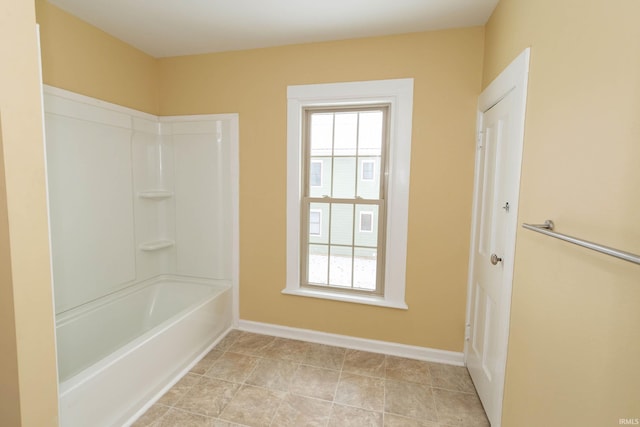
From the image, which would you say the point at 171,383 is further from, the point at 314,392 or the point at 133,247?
the point at 133,247

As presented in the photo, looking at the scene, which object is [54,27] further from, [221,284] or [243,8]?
[221,284]

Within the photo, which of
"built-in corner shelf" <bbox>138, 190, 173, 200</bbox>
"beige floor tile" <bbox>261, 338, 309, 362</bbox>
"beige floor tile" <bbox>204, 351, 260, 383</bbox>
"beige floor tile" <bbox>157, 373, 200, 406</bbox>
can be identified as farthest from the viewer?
"built-in corner shelf" <bbox>138, 190, 173, 200</bbox>

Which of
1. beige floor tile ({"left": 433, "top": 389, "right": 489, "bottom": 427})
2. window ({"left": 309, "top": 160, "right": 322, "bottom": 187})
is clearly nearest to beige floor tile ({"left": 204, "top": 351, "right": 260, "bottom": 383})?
beige floor tile ({"left": 433, "top": 389, "right": 489, "bottom": 427})

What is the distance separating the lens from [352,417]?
1701 millimetres

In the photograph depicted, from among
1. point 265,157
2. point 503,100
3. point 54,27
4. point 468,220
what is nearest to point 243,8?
point 265,157

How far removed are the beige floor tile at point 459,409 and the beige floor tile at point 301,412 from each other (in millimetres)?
686

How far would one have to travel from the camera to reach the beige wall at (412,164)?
82.7 inches

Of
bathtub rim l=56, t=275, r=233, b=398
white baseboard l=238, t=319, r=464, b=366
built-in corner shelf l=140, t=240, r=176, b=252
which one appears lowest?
white baseboard l=238, t=319, r=464, b=366

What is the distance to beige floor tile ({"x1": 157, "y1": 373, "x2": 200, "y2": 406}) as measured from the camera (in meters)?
1.80

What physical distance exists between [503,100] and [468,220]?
87cm

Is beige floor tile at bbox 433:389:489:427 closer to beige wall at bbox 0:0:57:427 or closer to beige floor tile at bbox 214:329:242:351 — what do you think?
beige floor tile at bbox 214:329:242:351

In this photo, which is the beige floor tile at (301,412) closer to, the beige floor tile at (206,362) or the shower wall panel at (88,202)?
the beige floor tile at (206,362)

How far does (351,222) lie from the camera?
8.04 ft

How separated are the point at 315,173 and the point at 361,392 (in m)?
1.68
